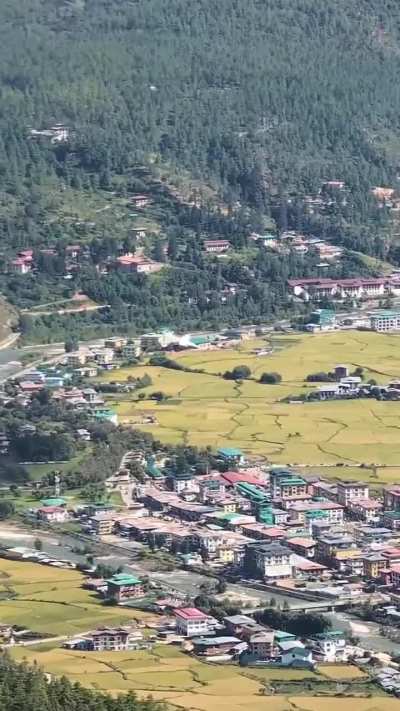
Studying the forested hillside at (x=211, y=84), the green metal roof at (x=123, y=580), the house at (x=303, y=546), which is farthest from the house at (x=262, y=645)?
the forested hillside at (x=211, y=84)

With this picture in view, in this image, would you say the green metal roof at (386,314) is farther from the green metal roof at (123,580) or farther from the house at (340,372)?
the green metal roof at (123,580)

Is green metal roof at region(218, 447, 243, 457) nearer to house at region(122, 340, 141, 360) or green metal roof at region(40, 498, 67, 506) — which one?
green metal roof at region(40, 498, 67, 506)

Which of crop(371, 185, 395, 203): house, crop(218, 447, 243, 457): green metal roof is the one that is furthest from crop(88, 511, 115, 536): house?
crop(371, 185, 395, 203): house

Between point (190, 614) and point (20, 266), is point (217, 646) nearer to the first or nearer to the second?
point (190, 614)

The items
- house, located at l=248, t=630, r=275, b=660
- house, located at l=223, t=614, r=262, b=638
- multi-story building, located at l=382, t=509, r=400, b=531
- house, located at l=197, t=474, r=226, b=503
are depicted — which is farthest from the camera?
house, located at l=197, t=474, r=226, b=503

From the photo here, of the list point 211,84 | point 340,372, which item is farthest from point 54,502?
point 211,84
